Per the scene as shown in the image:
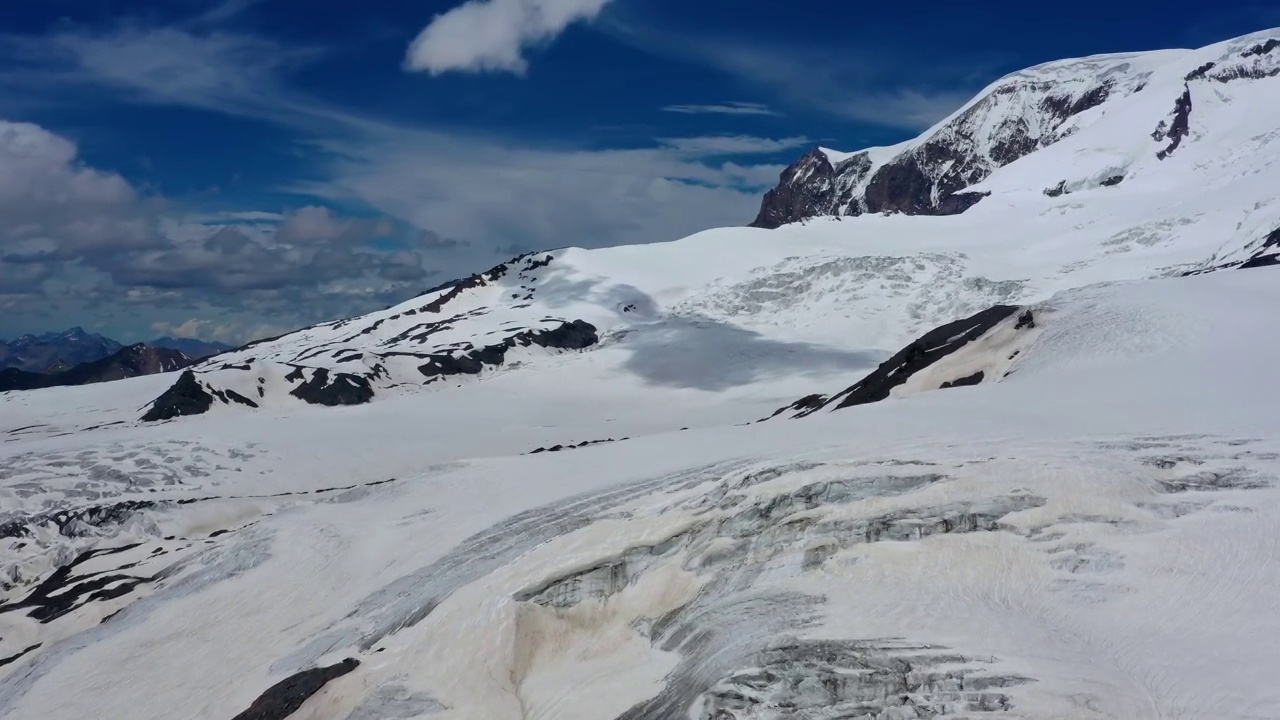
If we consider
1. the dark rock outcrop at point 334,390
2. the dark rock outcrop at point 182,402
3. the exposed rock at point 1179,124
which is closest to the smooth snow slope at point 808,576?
the dark rock outcrop at point 182,402

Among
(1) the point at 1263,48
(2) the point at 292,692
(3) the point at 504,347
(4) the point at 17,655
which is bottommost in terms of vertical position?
(4) the point at 17,655

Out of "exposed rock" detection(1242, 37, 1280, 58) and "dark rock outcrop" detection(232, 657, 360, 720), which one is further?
"exposed rock" detection(1242, 37, 1280, 58)

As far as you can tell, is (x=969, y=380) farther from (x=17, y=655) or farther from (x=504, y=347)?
(x=504, y=347)

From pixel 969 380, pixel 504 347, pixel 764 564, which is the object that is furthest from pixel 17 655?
pixel 504 347

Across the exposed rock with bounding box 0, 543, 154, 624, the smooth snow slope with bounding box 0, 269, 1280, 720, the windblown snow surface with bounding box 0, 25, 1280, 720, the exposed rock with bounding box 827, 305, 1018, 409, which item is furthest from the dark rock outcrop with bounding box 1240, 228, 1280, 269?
the exposed rock with bounding box 0, 543, 154, 624

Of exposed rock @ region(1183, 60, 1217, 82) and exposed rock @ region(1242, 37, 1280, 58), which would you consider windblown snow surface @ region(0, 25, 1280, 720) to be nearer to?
exposed rock @ region(1183, 60, 1217, 82)

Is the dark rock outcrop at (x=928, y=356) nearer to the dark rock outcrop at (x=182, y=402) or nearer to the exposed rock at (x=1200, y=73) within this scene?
the dark rock outcrop at (x=182, y=402)

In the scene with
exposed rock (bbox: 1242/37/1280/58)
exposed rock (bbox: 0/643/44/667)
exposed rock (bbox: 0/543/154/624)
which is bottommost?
exposed rock (bbox: 0/643/44/667)

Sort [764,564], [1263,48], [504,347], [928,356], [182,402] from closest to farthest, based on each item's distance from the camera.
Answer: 1. [764,564]
2. [928,356]
3. [182,402]
4. [504,347]
5. [1263,48]
